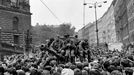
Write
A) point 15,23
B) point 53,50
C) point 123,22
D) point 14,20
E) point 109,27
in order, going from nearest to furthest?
point 53,50 → point 14,20 → point 15,23 → point 123,22 → point 109,27

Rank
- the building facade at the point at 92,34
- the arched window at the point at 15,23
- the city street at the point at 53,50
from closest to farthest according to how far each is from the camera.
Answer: the city street at the point at 53,50 → the arched window at the point at 15,23 → the building facade at the point at 92,34

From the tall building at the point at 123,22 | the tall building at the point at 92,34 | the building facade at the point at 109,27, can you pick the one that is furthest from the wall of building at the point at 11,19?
the tall building at the point at 92,34

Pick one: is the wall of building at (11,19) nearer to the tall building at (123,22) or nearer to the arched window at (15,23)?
the arched window at (15,23)

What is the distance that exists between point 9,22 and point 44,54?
2949cm

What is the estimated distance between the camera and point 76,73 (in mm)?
9266

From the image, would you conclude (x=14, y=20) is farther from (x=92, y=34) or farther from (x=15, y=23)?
Result: (x=92, y=34)

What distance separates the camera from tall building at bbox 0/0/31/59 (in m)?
44.5

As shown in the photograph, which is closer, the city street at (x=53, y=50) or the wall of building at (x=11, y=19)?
the city street at (x=53, y=50)

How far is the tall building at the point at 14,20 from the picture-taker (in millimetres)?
44541

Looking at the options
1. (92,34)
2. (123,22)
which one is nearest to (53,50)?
(123,22)

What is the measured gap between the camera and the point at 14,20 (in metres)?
47.7

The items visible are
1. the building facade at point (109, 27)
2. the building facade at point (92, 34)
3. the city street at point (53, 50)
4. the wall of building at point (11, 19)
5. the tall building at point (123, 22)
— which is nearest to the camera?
the city street at point (53, 50)

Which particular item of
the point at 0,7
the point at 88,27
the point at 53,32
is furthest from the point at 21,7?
the point at 88,27

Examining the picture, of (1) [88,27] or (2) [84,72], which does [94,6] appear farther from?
(1) [88,27]
